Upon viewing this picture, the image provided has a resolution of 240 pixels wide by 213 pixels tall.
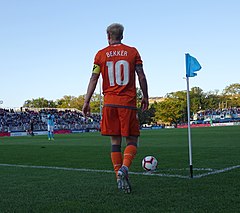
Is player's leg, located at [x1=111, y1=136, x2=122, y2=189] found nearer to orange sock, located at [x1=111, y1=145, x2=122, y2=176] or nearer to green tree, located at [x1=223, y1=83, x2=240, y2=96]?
orange sock, located at [x1=111, y1=145, x2=122, y2=176]

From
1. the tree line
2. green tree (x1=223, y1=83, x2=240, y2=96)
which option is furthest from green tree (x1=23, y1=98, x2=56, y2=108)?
green tree (x1=223, y1=83, x2=240, y2=96)

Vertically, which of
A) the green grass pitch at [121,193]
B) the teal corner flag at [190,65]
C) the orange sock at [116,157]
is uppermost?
the teal corner flag at [190,65]

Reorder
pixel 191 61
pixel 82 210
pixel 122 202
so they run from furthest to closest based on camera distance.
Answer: pixel 191 61
pixel 122 202
pixel 82 210

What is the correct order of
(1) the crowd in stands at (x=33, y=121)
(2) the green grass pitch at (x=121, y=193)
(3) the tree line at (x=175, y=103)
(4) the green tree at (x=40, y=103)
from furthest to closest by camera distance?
1. (4) the green tree at (x=40, y=103)
2. (3) the tree line at (x=175, y=103)
3. (1) the crowd in stands at (x=33, y=121)
4. (2) the green grass pitch at (x=121, y=193)

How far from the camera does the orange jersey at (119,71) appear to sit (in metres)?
5.17

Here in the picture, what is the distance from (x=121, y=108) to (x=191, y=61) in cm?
166

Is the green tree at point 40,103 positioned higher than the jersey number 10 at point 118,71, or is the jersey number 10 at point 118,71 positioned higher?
the green tree at point 40,103

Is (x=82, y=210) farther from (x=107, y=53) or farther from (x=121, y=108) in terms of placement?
(x=107, y=53)

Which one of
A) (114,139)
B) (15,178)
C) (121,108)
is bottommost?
(15,178)

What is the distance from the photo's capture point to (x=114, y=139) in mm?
5273

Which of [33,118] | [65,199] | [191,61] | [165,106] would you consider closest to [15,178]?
[65,199]

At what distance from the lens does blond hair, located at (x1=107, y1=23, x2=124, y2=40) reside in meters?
5.27

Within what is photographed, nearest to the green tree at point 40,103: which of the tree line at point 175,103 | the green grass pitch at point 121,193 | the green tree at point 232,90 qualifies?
the tree line at point 175,103

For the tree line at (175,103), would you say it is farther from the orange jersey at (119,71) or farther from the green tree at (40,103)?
the orange jersey at (119,71)
